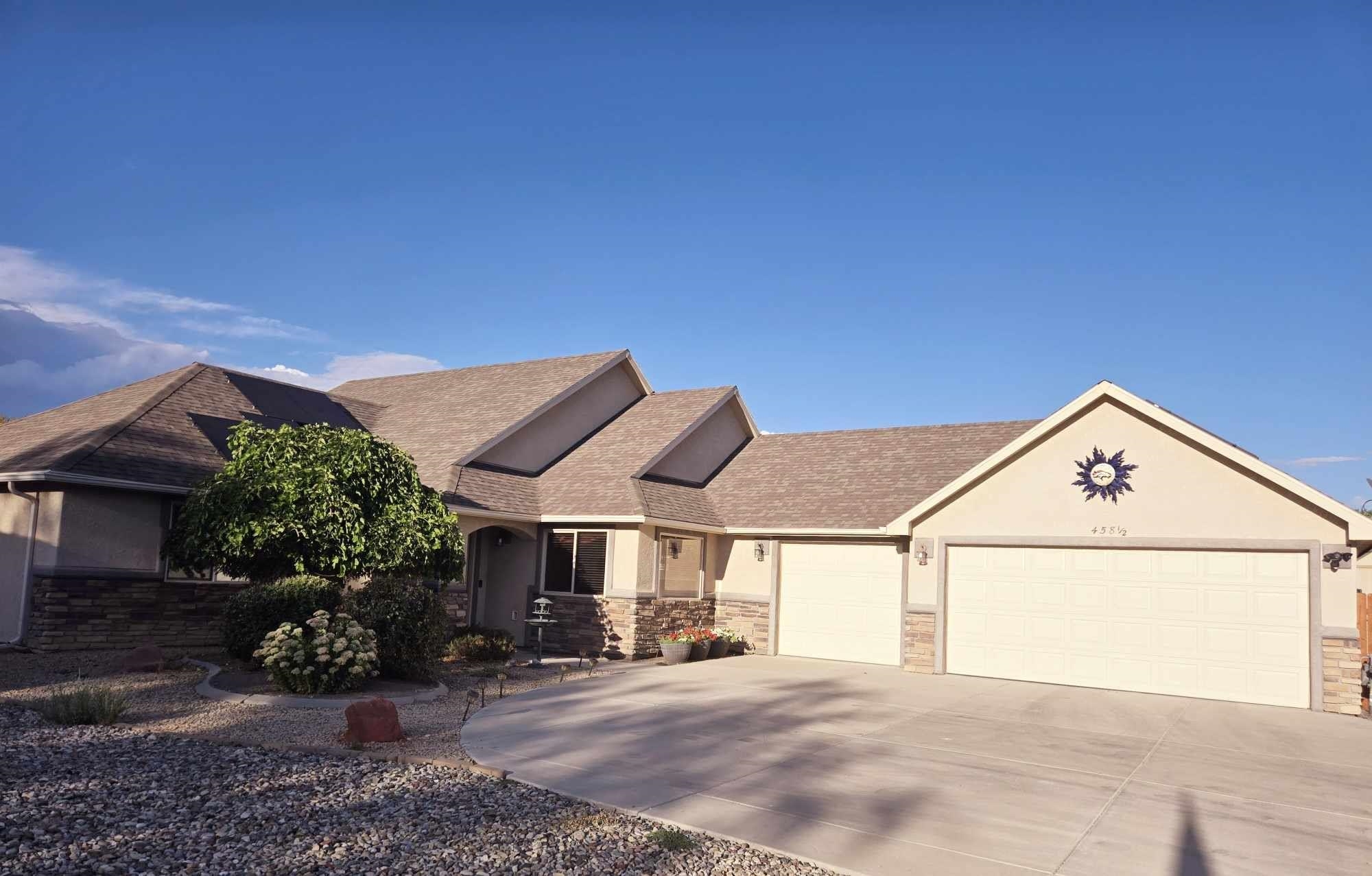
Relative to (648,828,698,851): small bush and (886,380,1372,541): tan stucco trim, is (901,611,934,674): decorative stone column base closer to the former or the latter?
(886,380,1372,541): tan stucco trim

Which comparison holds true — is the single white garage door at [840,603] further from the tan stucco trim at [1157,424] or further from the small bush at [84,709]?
the small bush at [84,709]

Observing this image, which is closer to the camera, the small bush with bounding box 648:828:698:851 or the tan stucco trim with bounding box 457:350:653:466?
the small bush with bounding box 648:828:698:851

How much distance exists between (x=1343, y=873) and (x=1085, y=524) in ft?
30.2

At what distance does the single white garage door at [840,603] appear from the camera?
17703mm

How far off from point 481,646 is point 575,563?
3128mm

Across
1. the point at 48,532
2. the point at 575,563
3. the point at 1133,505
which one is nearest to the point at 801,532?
the point at 575,563

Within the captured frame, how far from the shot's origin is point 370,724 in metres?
9.12

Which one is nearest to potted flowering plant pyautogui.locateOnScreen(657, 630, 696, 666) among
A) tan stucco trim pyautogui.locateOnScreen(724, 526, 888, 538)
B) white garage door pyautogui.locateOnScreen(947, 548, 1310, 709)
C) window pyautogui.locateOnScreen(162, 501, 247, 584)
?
tan stucco trim pyautogui.locateOnScreen(724, 526, 888, 538)

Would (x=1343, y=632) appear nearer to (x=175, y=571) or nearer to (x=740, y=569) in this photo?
(x=740, y=569)

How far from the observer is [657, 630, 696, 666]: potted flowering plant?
56.8 ft

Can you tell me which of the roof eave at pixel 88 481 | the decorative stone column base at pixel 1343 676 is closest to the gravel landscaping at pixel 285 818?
the roof eave at pixel 88 481

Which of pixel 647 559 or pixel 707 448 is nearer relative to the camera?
pixel 647 559

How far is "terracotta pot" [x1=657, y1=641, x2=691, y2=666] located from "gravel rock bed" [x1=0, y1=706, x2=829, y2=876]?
9.36 meters

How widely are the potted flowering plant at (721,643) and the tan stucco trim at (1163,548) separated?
13.6ft
